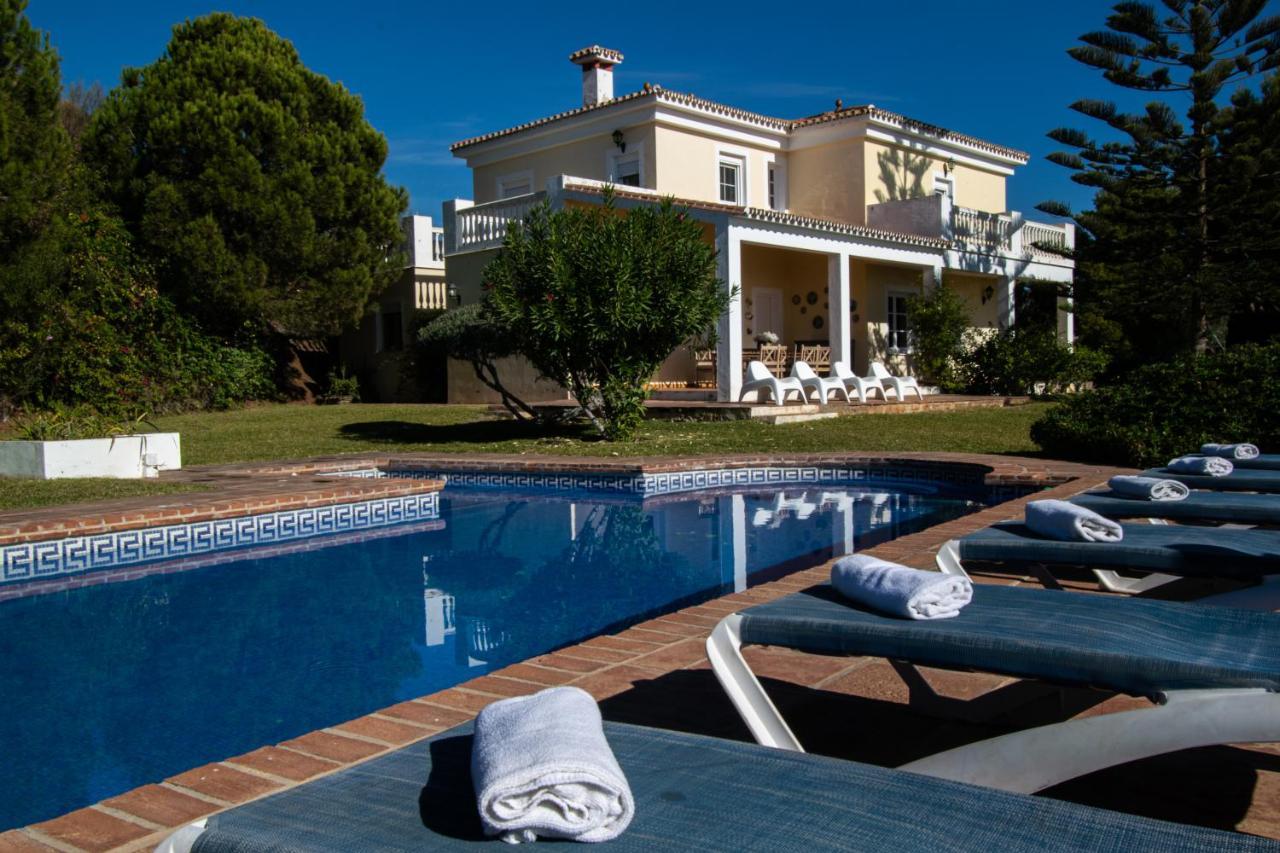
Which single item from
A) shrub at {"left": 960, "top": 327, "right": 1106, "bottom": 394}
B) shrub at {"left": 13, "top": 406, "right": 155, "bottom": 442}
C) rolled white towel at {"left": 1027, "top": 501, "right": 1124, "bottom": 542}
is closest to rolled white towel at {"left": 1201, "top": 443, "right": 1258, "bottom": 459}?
rolled white towel at {"left": 1027, "top": 501, "right": 1124, "bottom": 542}

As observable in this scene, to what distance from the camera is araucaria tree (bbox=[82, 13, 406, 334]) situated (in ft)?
64.7

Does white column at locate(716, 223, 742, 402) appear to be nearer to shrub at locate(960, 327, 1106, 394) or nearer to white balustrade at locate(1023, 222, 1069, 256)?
shrub at locate(960, 327, 1106, 394)

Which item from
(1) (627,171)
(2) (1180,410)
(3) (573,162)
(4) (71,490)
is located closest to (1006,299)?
(1) (627,171)

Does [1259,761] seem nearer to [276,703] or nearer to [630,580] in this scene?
[276,703]

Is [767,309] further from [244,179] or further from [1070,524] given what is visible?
[1070,524]

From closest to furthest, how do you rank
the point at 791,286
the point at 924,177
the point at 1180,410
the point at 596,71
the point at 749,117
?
the point at 1180,410, the point at 749,117, the point at 596,71, the point at 791,286, the point at 924,177

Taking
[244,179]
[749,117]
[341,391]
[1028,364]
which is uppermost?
[749,117]

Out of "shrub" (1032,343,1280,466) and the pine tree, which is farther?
the pine tree

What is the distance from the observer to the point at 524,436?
14.4 metres

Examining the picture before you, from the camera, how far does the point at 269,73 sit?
20.9 m

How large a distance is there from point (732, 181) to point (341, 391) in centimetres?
974

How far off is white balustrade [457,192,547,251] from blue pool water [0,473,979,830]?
10.6 metres

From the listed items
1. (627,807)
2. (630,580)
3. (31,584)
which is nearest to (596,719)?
(627,807)

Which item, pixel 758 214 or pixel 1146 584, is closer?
pixel 1146 584
